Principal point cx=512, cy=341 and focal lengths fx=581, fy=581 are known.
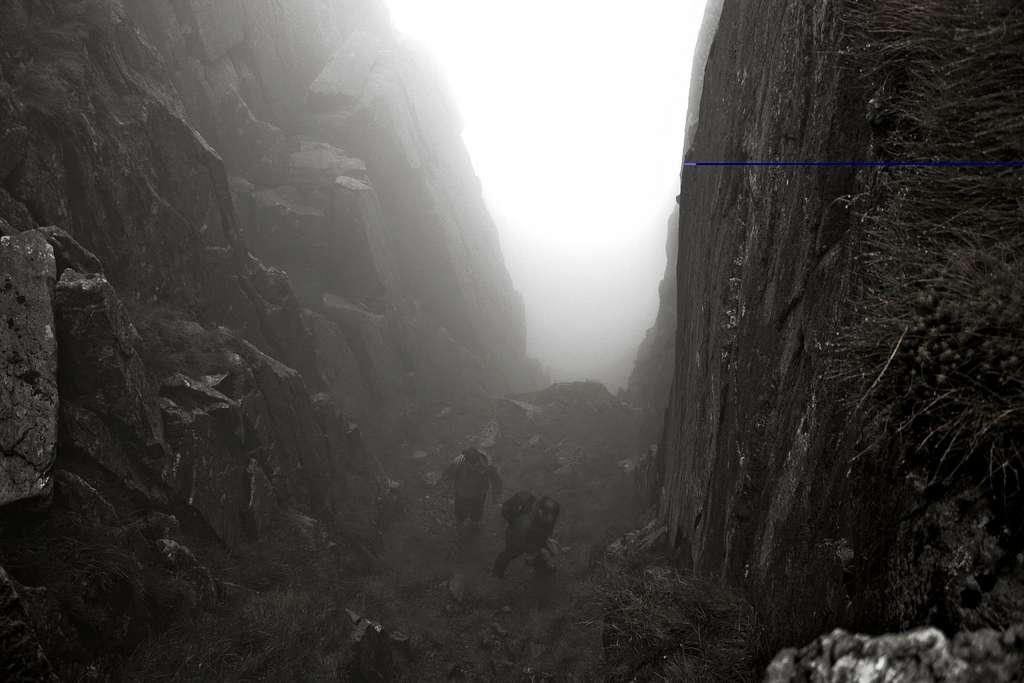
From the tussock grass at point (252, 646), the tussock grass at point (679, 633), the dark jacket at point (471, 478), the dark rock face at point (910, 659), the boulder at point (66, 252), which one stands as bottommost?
the tussock grass at point (252, 646)

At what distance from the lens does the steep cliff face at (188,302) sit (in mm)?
9883

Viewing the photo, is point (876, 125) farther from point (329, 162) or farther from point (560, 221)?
point (560, 221)

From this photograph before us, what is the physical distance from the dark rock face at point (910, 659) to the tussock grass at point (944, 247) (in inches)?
35.9

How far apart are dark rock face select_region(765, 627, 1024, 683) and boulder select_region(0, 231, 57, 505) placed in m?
10.6

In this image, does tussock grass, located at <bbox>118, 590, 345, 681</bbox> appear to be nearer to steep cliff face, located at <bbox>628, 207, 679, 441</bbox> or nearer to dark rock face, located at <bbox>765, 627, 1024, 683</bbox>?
dark rock face, located at <bbox>765, 627, 1024, 683</bbox>

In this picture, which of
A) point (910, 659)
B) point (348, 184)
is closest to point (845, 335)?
point (910, 659)

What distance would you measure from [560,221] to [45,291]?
11772 cm

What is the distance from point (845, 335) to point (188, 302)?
673 inches

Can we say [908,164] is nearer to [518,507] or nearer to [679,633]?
[679,633]

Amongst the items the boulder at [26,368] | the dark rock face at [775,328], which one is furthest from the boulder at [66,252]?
the dark rock face at [775,328]

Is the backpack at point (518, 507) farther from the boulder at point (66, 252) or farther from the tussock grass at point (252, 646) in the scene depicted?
the boulder at point (66, 252)

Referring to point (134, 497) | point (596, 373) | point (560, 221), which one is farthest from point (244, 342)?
point (560, 221)

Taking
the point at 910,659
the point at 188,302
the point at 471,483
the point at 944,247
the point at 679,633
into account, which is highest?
the point at 944,247

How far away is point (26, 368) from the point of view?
9.76 meters
